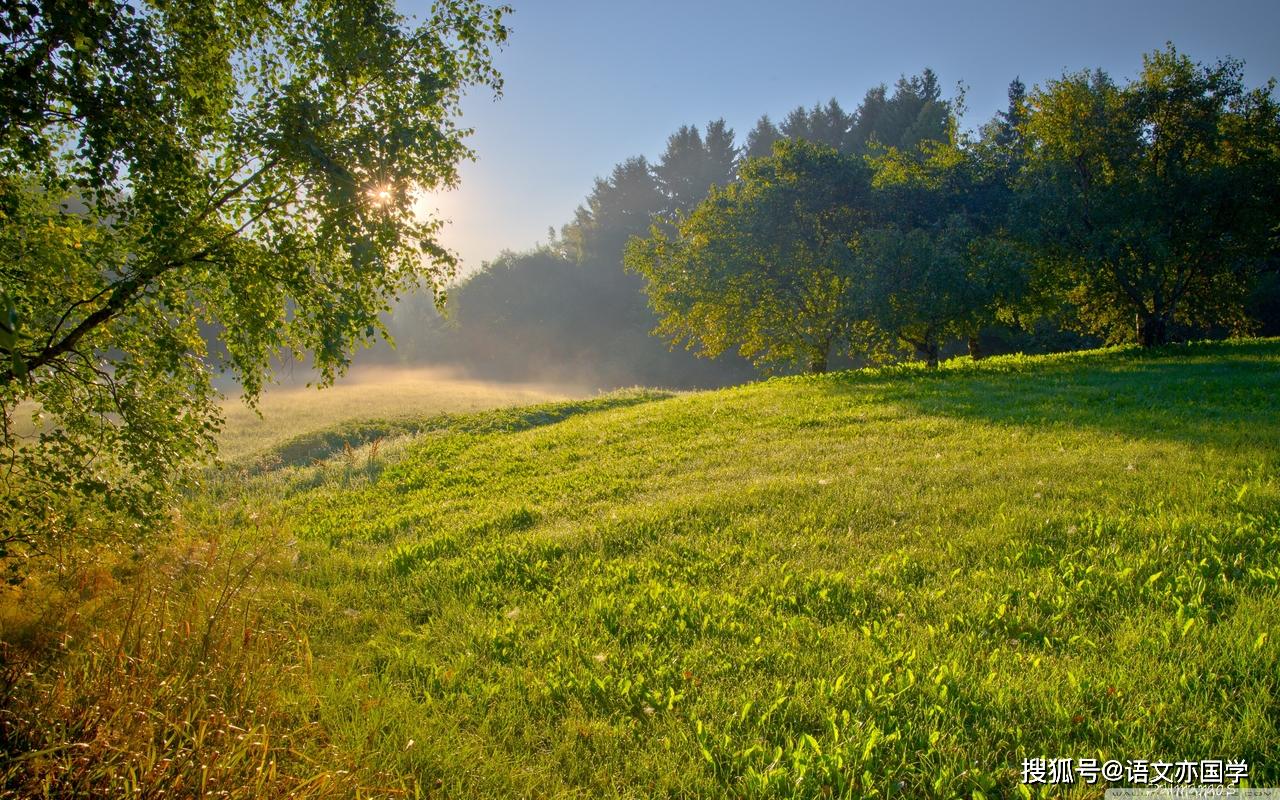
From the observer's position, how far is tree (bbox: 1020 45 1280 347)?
20.7 m

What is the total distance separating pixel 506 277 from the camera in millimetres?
81312

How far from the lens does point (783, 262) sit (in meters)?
24.2

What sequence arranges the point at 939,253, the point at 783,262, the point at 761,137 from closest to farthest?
the point at 939,253 → the point at 783,262 → the point at 761,137

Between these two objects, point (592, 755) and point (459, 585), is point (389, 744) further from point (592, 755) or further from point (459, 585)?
point (459, 585)

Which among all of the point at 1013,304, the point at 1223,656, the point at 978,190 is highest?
the point at 978,190

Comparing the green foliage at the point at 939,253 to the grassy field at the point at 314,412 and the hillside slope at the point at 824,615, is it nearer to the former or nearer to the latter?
the hillside slope at the point at 824,615

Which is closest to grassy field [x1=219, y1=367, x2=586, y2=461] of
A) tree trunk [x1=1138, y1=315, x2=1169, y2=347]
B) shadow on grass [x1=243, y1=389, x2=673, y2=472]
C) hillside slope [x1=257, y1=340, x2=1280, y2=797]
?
shadow on grass [x1=243, y1=389, x2=673, y2=472]

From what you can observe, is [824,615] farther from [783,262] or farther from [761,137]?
[761,137]

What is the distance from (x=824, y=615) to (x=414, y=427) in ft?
64.3

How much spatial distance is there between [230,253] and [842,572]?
6.55 m

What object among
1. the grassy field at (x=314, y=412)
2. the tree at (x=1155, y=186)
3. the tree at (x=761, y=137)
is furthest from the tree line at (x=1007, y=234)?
the tree at (x=761, y=137)

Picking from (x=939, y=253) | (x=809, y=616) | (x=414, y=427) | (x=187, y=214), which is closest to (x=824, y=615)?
(x=809, y=616)

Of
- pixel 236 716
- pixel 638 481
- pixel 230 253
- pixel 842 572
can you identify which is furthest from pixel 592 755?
pixel 638 481

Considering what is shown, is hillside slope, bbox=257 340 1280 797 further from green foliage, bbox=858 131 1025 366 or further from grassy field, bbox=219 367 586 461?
grassy field, bbox=219 367 586 461
